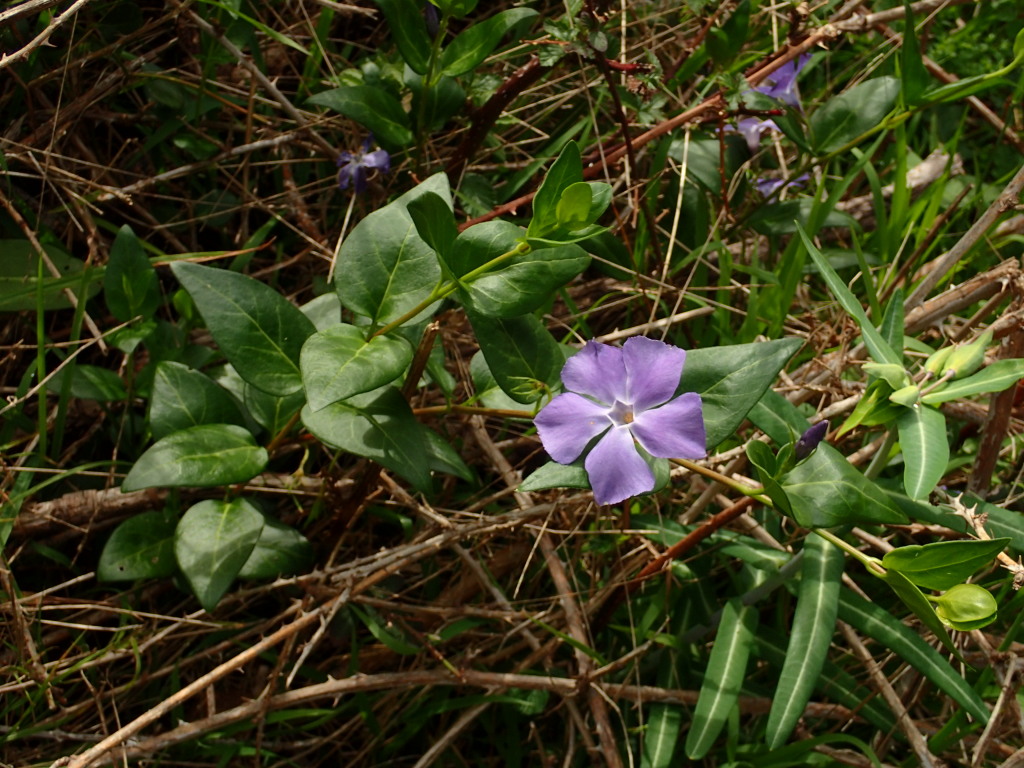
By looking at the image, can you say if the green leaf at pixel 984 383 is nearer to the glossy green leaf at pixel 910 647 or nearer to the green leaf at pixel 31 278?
the glossy green leaf at pixel 910 647

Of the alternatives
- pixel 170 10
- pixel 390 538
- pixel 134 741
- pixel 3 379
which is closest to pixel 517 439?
pixel 390 538

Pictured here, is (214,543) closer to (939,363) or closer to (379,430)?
(379,430)

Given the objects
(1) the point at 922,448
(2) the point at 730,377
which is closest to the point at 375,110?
(2) the point at 730,377

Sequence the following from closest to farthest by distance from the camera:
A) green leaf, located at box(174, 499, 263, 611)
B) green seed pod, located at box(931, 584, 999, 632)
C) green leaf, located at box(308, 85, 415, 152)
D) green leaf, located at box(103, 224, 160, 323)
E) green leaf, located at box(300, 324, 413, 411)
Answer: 1. green seed pod, located at box(931, 584, 999, 632)
2. green leaf, located at box(300, 324, 413, 411)
3. green leaf, located at box(174, 499, 263, 611)
4. green leaf, located at box(103, 224, 160, 323)
5. green leaf, located at box(308, 85, 415, 152)

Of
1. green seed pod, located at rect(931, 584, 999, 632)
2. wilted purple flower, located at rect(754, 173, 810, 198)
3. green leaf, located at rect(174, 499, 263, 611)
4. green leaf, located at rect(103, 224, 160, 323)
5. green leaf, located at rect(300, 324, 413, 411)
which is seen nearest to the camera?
green seed pod, located at rect(931, 584, 999, 632)

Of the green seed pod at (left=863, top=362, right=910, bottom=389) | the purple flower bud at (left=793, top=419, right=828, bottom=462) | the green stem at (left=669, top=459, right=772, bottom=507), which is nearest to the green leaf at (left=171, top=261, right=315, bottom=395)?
the green stem at (left=669, top=459, right=772, bottom=507)

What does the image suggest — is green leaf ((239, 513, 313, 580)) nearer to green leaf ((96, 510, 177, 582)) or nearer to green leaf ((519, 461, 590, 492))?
green leaf ((96, 510, 177, 582))

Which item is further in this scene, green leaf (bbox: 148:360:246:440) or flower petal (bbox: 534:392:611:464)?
green leaf (bbox: 148:360:246:440)
